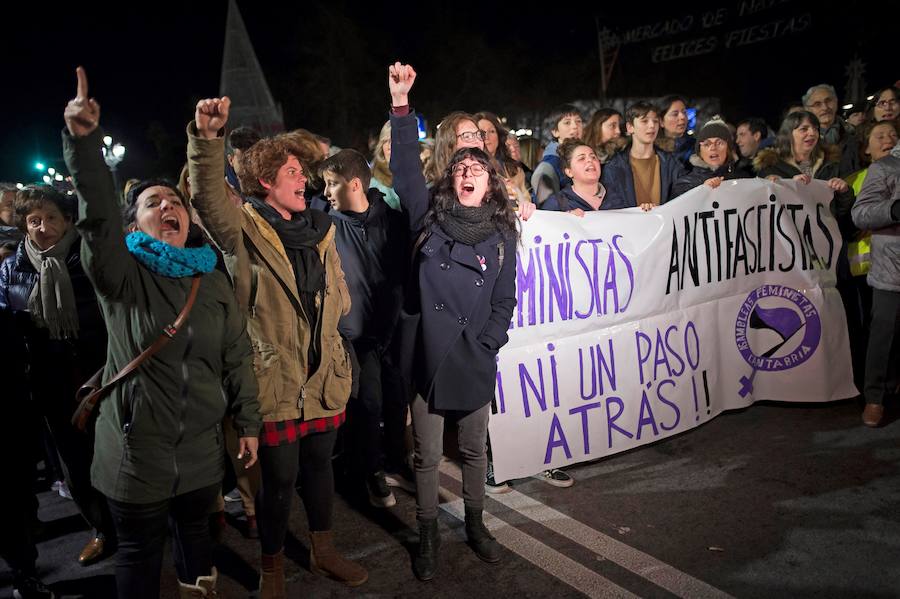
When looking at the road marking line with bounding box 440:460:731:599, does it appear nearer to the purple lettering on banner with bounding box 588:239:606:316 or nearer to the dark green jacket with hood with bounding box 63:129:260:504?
the purple lettering on banner with bounding box 588:239:606:316

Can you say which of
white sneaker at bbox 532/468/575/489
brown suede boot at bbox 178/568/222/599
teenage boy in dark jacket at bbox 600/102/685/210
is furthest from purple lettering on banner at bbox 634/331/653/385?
brown suede boot at bbox 178/568/222/599

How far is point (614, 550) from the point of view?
348 cm

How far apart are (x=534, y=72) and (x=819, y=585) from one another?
2976 cm

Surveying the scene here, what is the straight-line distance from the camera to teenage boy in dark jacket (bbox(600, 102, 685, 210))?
5.25m

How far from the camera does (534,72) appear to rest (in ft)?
100

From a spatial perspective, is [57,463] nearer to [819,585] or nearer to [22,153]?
[819,585]

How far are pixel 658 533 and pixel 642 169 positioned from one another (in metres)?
2.82

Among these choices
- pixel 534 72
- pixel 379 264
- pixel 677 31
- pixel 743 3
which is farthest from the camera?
pixel 534 72

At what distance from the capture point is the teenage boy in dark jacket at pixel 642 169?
17.2 ft

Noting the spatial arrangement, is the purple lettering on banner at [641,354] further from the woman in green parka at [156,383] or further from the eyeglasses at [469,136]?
the woman in green parka at [156,383]

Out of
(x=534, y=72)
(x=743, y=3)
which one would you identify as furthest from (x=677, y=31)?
(x=534, y=72)

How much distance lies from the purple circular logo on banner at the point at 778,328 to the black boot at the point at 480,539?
257cm

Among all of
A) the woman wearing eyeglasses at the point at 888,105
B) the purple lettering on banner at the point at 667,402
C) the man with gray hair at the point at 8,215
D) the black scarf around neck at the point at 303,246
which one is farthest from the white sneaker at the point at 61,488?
the woman wearing eyeglasses at the point at 888,105

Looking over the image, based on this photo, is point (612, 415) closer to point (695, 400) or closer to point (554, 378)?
point (554, 378)
